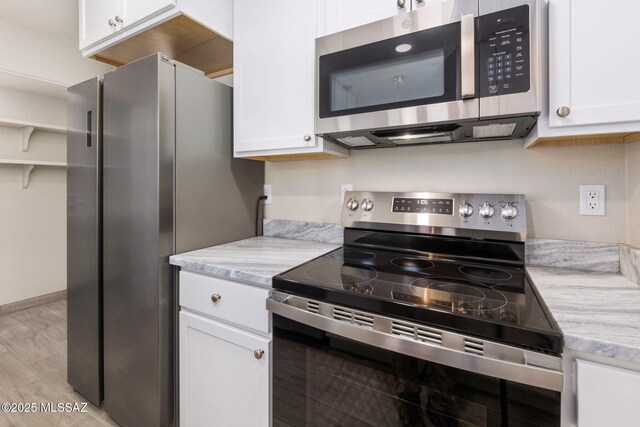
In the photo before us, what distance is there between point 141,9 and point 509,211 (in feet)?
6.70

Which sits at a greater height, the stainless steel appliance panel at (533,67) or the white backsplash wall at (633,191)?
the stainless steel appliance panel at (533,67)

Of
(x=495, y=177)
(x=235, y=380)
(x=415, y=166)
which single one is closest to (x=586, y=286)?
(x=495, y=177)

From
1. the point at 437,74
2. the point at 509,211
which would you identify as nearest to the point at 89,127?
the point at 437,74

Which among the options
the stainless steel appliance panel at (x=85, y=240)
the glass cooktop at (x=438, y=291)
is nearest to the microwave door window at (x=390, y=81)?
the glass cooktop at (x=438, y=291)

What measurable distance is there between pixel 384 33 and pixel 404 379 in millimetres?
1218

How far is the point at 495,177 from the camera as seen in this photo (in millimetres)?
1322

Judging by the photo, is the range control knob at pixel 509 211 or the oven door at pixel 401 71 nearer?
the oven door at pixel 401 71

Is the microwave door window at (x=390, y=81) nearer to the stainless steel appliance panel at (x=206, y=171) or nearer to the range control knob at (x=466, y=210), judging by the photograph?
the range control knob at (x=466, y=210)

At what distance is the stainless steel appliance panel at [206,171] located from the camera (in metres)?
1.42

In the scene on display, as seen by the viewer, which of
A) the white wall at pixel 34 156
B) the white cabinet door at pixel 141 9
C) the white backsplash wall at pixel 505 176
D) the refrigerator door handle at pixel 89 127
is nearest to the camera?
the white backsplash wall at pixel 505 176

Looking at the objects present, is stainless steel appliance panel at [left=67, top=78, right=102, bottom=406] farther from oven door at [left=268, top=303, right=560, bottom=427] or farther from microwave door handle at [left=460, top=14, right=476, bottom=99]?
microwave door handle at [left=460, top=14, right=476, bottom=99]

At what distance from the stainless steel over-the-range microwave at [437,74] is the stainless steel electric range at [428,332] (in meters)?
0.37

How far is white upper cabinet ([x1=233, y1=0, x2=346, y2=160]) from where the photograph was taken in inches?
54.7

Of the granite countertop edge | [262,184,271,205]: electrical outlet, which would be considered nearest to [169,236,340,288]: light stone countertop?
the granite countertop edge
